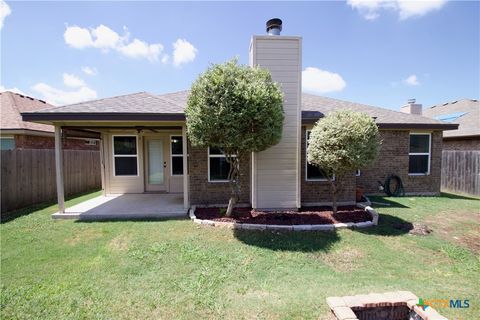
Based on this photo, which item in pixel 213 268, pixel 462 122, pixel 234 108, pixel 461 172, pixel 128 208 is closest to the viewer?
pixel 213 268

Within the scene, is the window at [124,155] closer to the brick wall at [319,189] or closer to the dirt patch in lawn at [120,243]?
the dirt patch in lawn at [120,243]

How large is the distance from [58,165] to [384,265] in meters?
8.24

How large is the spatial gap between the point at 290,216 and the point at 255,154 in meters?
1.97

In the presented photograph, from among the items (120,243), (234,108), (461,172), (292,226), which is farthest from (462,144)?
(120,243)

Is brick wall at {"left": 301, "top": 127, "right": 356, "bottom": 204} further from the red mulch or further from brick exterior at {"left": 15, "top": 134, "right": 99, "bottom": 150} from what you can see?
brick exterior at {"left": 15, "top": 134, "right": 99, "bottom": 150}

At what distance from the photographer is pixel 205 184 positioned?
7789 millimetres

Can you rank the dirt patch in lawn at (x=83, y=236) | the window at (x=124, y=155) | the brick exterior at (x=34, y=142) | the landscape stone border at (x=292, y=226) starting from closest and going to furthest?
the dirt patch in lawn at (x=83, y=236)
the landscape stone border at (x=292, y=226)
the window at (x=124, y=155)
the brick exterior at (x=34, y=142)

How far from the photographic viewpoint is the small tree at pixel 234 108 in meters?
5.29

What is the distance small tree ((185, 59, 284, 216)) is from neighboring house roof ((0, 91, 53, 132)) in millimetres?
9445

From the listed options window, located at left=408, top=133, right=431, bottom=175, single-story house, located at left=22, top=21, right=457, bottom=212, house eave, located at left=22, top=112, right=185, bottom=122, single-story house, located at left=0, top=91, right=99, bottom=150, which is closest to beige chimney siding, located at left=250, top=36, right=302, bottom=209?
single-story house, located at left=22, top=21, right=457, bottom=212

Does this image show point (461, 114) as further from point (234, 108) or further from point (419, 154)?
point (234, 108)

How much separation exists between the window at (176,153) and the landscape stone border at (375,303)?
782 cm

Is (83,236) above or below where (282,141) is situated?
below

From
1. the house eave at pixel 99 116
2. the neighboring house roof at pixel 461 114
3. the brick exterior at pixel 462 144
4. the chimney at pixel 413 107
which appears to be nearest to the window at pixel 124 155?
the house eave at pixel 99 116
